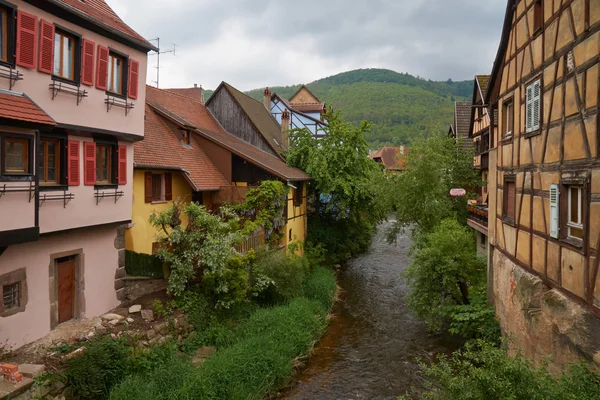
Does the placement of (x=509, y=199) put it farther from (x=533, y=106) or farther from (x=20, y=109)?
(x=20, y=109)

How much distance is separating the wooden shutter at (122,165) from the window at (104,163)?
0.24 meters

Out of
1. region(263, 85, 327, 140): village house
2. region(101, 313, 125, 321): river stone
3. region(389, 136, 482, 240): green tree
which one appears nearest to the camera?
region(101, 313, 125, 321): river stone

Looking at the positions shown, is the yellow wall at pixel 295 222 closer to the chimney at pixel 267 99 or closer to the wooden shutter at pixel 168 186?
the wooden shutter at pixel 168 186

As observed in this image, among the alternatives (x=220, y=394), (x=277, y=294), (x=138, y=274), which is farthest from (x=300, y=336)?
(x=138, y=274)

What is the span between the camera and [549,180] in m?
8.93

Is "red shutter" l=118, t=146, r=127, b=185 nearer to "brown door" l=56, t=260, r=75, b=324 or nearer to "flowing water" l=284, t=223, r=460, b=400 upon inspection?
"brown door" l=56, t=260, r=75, b=324

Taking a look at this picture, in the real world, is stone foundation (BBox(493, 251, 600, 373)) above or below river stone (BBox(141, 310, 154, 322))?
above

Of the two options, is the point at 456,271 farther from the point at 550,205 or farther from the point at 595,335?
the point at 595,335

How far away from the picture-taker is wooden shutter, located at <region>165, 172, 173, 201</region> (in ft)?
54.7

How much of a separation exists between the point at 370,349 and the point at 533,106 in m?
8.29

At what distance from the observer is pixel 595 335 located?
22.8ft

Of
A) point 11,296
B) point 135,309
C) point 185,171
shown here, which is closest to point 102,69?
point 11,296

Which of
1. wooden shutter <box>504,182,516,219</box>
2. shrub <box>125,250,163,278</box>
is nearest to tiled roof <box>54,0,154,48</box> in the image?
shrub <box>125,250,163,278</box>

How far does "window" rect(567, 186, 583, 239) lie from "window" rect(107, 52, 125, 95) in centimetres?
1046
